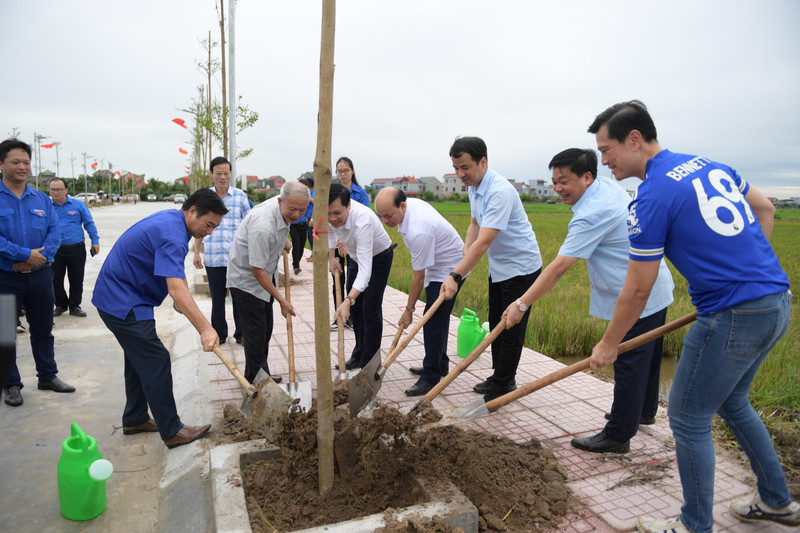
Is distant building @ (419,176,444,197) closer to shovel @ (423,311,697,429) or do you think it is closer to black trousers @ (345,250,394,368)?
black trousers @ (345,250,394,368)

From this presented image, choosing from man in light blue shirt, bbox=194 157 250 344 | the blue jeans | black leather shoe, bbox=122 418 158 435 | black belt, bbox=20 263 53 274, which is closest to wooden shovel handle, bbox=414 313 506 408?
the blue jeans

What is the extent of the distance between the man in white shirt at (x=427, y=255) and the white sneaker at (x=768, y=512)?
216 centimetres

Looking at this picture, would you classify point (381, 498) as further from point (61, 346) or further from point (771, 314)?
point (61, 346)

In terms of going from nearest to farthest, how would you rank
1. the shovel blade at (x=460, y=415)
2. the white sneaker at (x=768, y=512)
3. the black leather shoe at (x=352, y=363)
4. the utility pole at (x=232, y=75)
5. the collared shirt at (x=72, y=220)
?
the white sneaker at (x=768, y=512)
the shovel blade at (x=460, y=415)
the black leather shoe at (x=352, y=363)
the collared shirt at (x=72, y=220)
the utility pole at (x=232, y=75)

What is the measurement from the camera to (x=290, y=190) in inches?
143

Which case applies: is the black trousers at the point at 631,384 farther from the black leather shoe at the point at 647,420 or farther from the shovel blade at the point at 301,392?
the shovel blade at the point at 301,392

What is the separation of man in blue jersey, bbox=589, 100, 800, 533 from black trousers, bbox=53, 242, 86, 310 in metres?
7.00

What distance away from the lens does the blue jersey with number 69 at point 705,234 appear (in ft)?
6.88

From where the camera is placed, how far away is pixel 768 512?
2465 millimetres

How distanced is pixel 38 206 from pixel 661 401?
561 cm

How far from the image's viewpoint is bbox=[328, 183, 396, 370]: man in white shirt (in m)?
4.02

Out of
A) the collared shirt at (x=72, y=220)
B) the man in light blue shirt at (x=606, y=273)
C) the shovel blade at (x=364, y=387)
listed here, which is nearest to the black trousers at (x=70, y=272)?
the collared shirt at (x=72, y=220)

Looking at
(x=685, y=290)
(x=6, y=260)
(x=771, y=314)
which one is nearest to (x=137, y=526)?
(x=6, y=260)

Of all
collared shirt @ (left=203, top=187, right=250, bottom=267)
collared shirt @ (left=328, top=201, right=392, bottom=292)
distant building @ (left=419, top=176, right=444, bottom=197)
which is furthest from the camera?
distant building @ (left=419, top=176, right=444, bottom=197)
